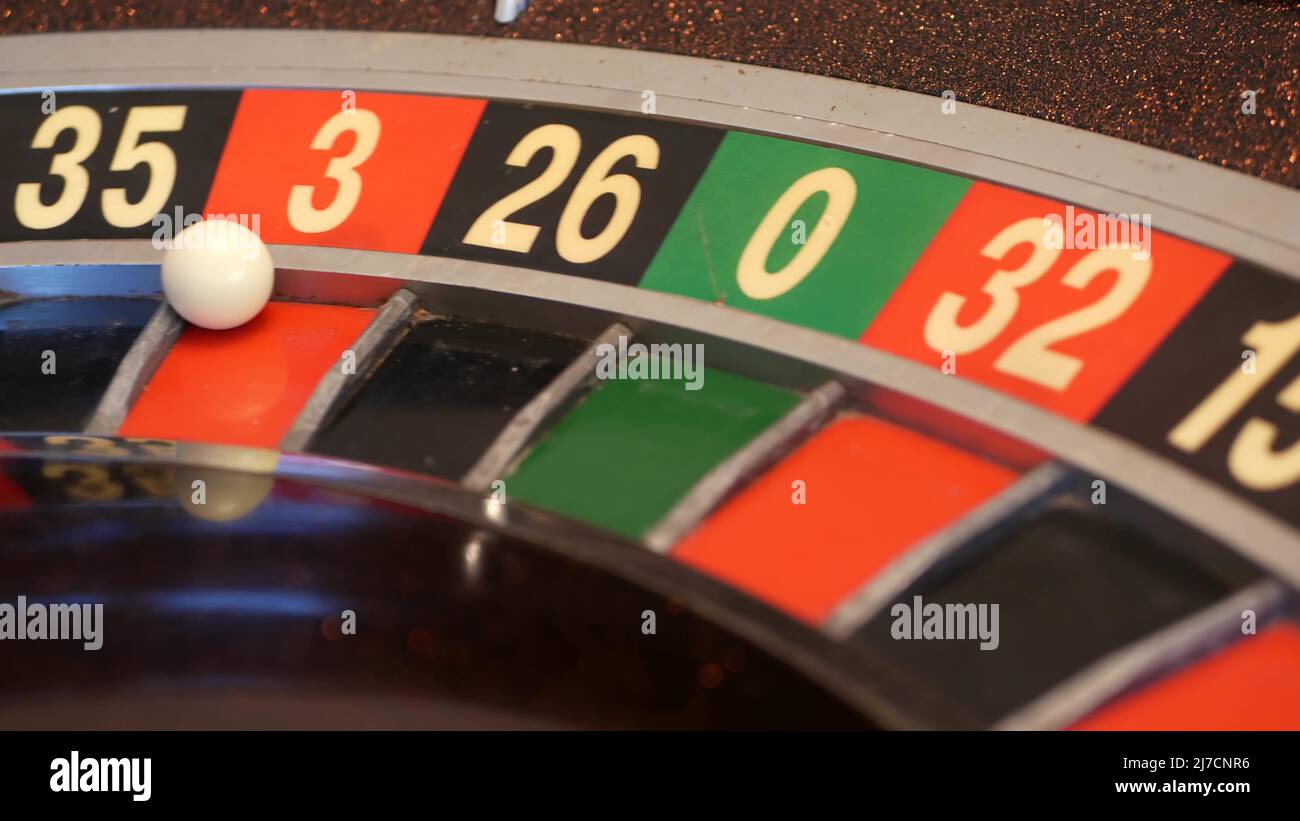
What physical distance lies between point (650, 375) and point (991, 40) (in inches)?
43.3

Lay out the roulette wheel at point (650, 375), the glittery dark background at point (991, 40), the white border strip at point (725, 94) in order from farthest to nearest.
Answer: the glittery dark background at point (991, 40)
the white border strip at point (725, 94)
the roulette wheel at point (650, 375)

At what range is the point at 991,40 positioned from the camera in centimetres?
286

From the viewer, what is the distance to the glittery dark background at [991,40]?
2.59m

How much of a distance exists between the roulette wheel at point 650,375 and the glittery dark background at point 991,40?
13 mm

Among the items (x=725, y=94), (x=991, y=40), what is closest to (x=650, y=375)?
(x=725, y=94)

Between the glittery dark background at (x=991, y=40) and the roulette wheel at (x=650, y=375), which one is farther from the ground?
the glittery dark background at (x=991, y=40)

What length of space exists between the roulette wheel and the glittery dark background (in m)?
0.01

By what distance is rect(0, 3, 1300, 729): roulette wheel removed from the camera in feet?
6.33

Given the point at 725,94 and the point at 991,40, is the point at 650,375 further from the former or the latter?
the point at 991,40

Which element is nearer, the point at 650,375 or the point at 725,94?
the point at 650,375

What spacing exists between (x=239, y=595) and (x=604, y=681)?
61 centimetres

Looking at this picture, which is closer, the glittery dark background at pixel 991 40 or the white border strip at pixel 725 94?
the white border strip at pixel 725 94

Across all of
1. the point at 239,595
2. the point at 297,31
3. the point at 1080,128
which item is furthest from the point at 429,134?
the point at 1080,128

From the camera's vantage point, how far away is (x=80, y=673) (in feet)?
6.87
